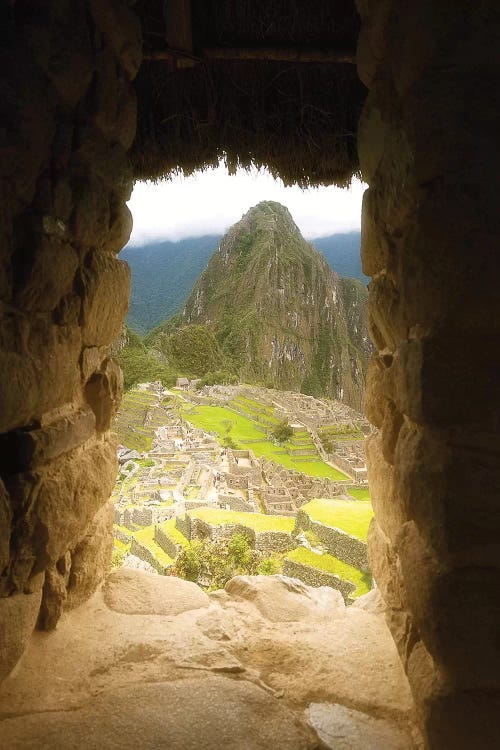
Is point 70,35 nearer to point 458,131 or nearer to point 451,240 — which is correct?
point 458,131

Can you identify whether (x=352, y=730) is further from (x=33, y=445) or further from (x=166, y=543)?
(x=166, y=543)

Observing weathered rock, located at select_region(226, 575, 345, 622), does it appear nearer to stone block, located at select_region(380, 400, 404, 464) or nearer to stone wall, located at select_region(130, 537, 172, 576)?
stone block, located at select_region(380, 400, 404, 464)

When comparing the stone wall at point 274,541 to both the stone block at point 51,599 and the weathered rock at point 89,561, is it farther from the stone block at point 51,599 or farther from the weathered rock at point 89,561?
the stone block at point 51,599

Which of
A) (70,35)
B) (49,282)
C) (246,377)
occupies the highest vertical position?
(246,377)

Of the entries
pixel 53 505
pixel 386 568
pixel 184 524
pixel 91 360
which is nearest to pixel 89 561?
pixel 53 505

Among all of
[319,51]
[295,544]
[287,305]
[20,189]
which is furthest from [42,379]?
[287,305]

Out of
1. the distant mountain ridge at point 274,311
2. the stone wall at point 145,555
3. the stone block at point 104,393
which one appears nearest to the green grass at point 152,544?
the stone wall at point 145,555

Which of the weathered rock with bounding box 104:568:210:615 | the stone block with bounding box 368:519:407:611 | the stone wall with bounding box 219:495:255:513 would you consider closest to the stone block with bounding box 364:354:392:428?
the stone block with bounding box 368:519:407:611

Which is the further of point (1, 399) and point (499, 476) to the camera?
point (1, 399)
